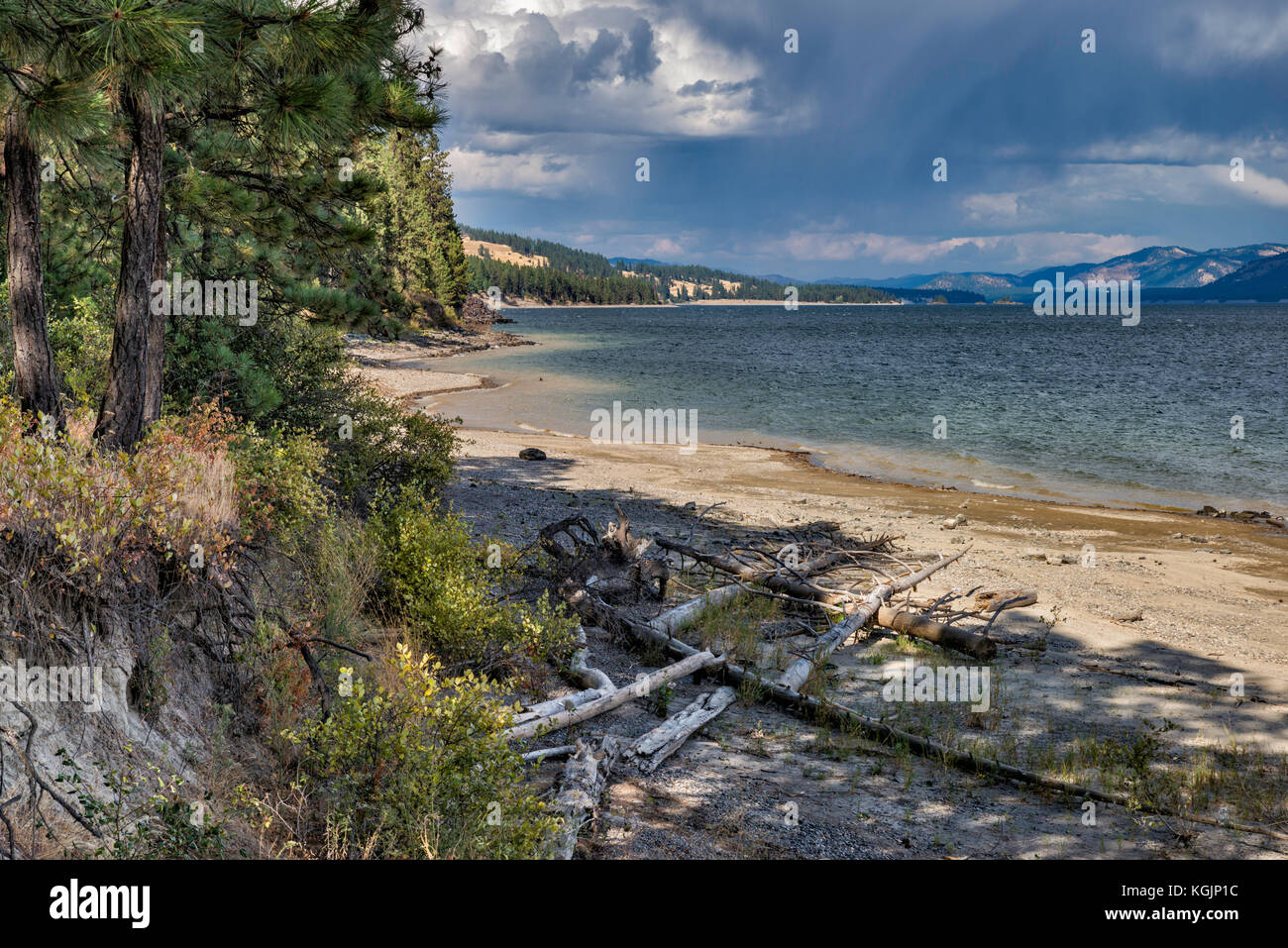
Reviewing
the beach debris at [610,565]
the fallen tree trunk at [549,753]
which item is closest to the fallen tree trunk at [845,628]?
the beach debris at [610,565]

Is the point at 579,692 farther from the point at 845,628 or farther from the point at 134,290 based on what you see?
the point at 134,290

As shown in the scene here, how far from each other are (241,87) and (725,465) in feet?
61.2

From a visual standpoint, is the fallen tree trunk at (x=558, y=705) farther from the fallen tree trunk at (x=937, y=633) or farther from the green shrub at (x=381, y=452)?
the green shrub at (x=381, y=452)

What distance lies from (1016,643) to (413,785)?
8.33m

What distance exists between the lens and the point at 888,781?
6.72 m

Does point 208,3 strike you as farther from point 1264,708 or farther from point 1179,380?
point 1179,380

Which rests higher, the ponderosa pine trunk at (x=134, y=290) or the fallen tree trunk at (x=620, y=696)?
the ponderosa pine trunk at (x=134, y=290)

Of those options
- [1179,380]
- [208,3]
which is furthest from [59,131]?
[1179,380]

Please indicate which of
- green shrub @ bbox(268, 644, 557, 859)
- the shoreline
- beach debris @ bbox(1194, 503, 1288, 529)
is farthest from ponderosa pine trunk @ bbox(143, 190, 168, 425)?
beach debris @ bbox(1194, 503, 1288, 529)

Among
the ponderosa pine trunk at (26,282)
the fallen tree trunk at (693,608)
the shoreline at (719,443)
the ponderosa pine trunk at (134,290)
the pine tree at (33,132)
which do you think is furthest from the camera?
the shoreline at (719,443)

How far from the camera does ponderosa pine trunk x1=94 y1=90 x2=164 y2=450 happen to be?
24.9 ft

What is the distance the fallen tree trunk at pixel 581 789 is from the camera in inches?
197

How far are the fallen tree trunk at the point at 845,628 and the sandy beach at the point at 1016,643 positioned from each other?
10.5 inches

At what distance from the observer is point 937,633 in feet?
33.2
